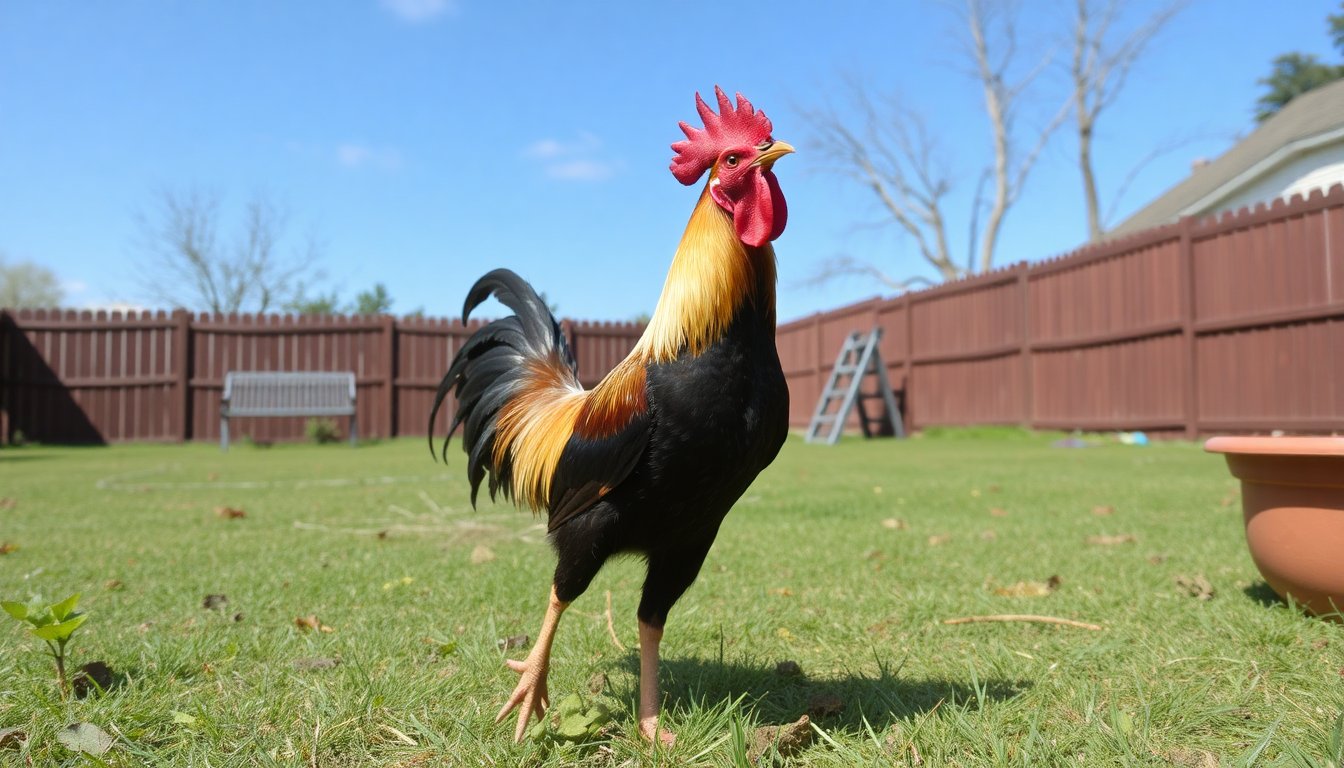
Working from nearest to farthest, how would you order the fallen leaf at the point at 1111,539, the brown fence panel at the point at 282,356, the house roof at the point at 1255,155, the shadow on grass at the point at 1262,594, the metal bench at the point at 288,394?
the shadow on grass at the point at 1262,594
the fallen leaf at the point at 1111,539
the metal bench at the point at 288,394
the brown fence panel at the point at 282,356
the house roof at the point at 1255,155

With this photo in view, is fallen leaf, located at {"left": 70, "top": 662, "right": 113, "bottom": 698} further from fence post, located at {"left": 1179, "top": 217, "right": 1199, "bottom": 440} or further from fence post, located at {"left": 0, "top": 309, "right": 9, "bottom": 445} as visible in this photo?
fence post, located at {"left": 0, "top": 309, "right": 9, "bottom": 445}

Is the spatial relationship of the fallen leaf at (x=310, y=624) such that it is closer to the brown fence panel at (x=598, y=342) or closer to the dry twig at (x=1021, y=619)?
the dry twig at (x=1021, y=619)

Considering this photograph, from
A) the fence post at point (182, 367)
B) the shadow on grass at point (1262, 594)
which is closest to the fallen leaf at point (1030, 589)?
the shadow on grass at point (1262, 594)

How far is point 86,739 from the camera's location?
1771 millimetres

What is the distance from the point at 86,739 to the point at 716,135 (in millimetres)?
2106

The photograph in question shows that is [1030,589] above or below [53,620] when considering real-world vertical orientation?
below

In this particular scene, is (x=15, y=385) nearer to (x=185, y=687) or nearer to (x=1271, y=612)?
(x=185, y=687)

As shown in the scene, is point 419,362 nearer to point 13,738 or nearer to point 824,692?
point 13,738

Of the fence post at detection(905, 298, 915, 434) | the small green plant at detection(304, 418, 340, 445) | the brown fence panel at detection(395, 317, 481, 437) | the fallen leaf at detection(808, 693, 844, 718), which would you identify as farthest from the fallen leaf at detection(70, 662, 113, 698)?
the brown fence panel at detection(395, 317, 481, 437)

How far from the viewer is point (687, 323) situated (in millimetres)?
1926

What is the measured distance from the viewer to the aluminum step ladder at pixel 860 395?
51.0 feet

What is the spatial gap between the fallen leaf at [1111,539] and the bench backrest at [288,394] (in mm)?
15105

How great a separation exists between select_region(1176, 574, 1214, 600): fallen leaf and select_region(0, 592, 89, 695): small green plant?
3.75 metres

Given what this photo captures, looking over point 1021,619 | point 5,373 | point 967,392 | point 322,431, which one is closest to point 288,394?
point 322,431
